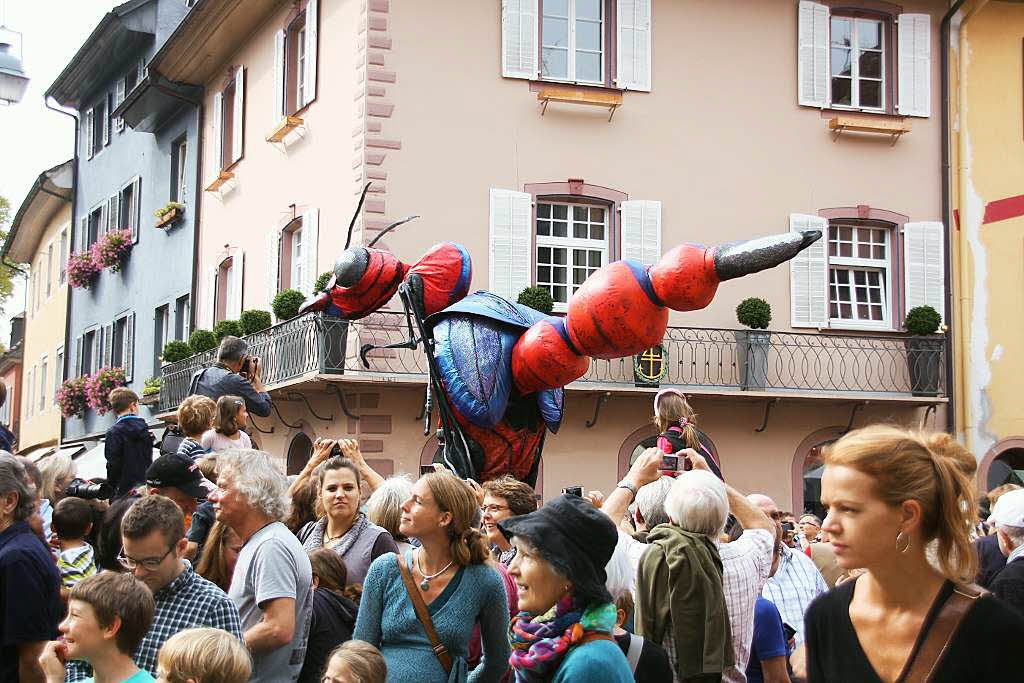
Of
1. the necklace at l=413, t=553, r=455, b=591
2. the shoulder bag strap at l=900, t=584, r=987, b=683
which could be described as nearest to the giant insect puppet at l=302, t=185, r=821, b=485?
the necklace at l=413, t=553, r=455, b=591

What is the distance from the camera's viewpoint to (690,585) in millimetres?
4918

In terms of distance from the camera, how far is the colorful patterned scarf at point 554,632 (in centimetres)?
359

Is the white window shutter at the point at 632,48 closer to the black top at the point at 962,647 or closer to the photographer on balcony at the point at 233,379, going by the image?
the photographer on balcony at the point at 233,379

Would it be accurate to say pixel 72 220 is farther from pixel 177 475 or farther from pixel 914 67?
pixel 177 475

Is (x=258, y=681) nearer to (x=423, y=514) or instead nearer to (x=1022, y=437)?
(x=423, y=514)

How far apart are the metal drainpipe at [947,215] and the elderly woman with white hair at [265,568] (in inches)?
624

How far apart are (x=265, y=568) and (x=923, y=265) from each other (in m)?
16.2

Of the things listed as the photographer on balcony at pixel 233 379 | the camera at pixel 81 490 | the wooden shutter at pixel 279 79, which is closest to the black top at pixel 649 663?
the camera at pixel 81 490

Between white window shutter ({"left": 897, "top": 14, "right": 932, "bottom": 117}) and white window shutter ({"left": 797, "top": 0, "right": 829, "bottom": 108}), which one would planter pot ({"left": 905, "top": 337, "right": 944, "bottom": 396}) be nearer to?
white window shutter ({"left": 897, "top": 14, "right": 932, "bottom": 117})

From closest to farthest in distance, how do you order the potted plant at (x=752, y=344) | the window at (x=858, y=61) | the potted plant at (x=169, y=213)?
the potted plant at (x=752, y=344), the window at (x=858, y=61), the potted plant at (x=169, y=213)

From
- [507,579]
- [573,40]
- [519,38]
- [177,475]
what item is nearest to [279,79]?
[519,38]

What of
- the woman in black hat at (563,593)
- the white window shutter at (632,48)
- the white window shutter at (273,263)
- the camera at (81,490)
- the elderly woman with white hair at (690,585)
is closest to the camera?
the woman in black hat at (563,593)

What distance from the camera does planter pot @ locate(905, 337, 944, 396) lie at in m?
18.6

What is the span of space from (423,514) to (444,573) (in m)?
0.24
